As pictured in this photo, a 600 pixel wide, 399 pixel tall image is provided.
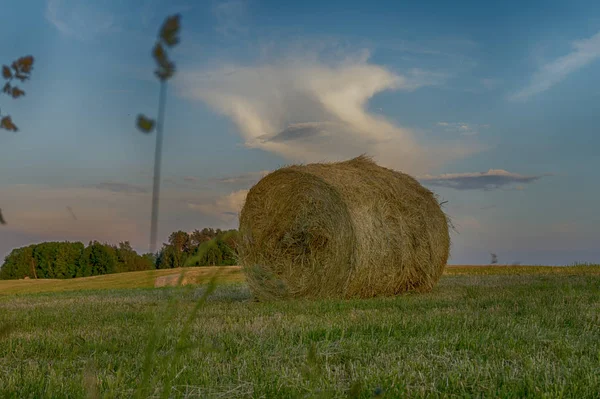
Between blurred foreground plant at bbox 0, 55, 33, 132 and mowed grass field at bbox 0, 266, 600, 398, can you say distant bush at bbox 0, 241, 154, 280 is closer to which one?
mowed grass field at bbox 0, 266, 600, 398

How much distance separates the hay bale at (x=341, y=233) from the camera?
344 inches

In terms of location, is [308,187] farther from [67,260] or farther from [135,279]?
[67,260]

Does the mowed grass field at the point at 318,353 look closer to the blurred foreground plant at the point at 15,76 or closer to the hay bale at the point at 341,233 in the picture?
the blurred foreground plant at the point at 15,76

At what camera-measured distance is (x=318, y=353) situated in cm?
381

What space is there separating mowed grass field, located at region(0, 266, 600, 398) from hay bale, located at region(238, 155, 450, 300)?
5.64 ft

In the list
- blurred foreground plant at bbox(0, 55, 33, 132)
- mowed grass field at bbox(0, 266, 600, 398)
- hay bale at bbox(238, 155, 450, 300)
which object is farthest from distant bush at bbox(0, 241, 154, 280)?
blurred foreground plant at bbox(0, 55, 33, 132)

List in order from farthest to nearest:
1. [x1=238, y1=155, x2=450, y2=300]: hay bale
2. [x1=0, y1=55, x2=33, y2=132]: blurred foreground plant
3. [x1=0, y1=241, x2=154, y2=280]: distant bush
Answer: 1. [x1=0, y1=241, x2=154, y2=280]: distant bush
2. [x1=238, y1=155, x2=450, y2=300]: hay bale
3. [x1=0, y1=55, x2=33, y2=132]: blurred foreground plant

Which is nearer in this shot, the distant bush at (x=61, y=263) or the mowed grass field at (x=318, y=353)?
the mowed grass field at (x=318, y=353)

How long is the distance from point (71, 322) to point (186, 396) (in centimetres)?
402

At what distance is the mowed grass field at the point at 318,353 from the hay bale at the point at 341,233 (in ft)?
5.64

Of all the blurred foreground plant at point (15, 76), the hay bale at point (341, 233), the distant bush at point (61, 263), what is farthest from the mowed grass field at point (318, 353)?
the distant bush at point (61, 263)

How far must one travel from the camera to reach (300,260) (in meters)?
9.43

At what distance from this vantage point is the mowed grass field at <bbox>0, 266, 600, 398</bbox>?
2994 millimetres

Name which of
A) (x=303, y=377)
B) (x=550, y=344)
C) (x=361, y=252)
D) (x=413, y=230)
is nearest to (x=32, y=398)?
(x=303, y=377)
